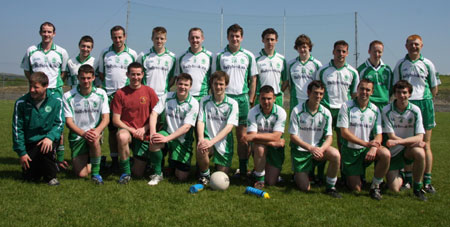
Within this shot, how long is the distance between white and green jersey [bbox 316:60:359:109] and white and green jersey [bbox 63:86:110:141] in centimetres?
305

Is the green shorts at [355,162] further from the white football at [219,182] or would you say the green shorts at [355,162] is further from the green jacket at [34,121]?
the green jacket at [34,121]

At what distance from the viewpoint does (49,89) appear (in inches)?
219

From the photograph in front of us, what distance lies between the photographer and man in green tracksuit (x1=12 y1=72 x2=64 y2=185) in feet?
13.6

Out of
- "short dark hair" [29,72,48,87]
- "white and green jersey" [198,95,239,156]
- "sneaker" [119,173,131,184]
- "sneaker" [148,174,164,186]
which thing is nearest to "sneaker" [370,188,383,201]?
"white and green jersey" [198,95,239,156]

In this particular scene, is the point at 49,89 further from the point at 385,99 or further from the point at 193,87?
the point at 385,99

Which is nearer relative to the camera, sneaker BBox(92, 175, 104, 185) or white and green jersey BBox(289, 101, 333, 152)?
sneaker BBox(92, 175, 104, 185)

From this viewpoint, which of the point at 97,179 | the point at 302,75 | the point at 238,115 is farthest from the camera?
the point at 302,75

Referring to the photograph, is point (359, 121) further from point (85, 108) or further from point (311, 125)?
point (85, 108)

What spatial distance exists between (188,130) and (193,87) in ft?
2.76

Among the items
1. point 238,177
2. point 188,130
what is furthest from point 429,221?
point 188,130

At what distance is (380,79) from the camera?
5.01m

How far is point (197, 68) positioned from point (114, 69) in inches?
50.0

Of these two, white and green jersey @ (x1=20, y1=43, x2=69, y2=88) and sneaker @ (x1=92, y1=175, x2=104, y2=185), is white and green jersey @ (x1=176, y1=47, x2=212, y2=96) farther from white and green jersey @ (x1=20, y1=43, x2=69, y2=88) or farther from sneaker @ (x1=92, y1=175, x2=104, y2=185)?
white and green jersey @ (x1=20, y1=43, x2=69, y2=88)

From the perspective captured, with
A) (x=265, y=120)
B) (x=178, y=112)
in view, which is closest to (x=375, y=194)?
(x=265, y=120)
